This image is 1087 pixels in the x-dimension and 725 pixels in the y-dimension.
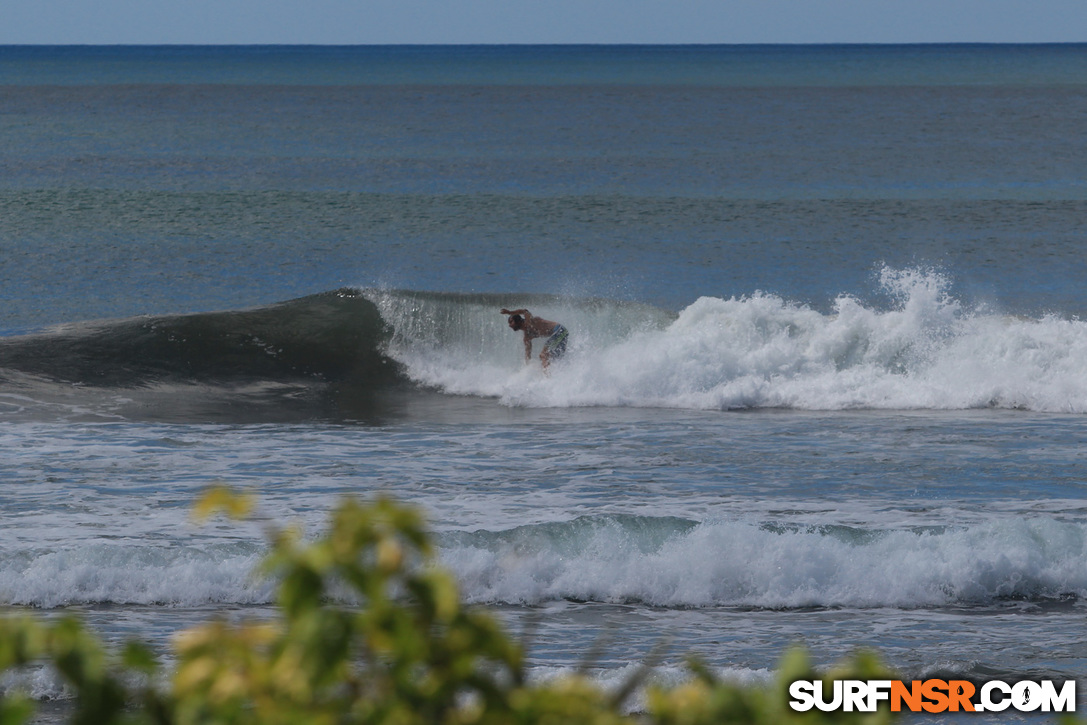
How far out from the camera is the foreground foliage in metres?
1.86

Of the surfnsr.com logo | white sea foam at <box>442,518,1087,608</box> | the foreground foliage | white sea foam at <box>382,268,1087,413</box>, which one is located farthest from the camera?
white sea foam at <box>382,268,1087,413</box>

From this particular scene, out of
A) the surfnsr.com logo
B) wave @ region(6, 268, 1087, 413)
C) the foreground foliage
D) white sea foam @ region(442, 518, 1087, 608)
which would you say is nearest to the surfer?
wave @ region(6, 268, 1087, 413)

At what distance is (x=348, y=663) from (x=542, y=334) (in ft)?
57.7

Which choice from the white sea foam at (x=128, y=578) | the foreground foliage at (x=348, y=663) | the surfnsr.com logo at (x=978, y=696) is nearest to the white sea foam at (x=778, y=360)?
the white sea foam at (x=128, y=578)

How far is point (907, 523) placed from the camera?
11102mm

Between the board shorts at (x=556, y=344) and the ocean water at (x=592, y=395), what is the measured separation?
31cm

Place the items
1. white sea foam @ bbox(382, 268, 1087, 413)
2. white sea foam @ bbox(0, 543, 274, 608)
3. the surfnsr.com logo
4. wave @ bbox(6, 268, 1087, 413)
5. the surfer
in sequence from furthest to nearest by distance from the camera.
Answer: the surfer → wave @ bbox(6, 268, 1087, 413) → white sea foam @ bbox(382, 268, 1087, 413) → white sea foam @ bbox(0, 543, 274, 608) → the surfnsr.com logo

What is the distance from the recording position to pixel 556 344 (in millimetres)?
19469

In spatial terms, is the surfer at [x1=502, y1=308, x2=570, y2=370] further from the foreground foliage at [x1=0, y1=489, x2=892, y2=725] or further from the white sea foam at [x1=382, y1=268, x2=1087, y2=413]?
the foreground foliage at [x1=0, y1=489, x2=892, y2=725]

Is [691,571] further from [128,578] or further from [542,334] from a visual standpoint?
[542,334]

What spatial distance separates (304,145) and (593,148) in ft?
44.1

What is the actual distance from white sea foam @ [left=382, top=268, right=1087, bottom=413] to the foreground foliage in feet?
51.6

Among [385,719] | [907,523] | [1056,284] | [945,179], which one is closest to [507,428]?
[907,523]

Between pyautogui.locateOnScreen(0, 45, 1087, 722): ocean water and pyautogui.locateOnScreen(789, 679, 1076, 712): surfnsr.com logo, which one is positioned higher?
pyautogui.locateOnScreen(0, 45, 1087, 722): ocean water
